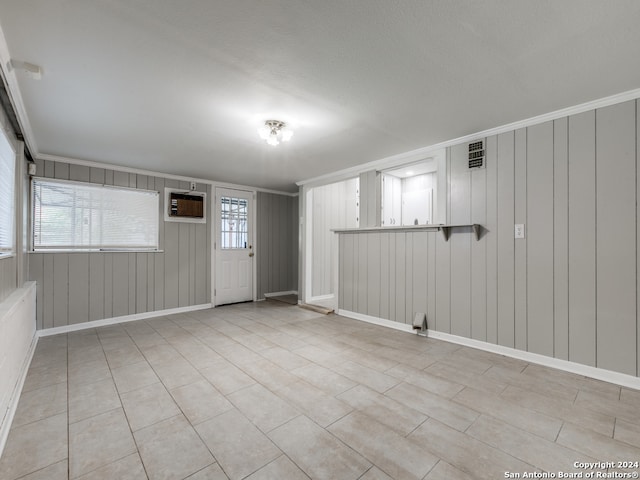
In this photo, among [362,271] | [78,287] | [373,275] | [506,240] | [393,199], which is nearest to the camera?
[506,240]

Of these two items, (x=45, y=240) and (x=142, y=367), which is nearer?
(x=142, y=367)

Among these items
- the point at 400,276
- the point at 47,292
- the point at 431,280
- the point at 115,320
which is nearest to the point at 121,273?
the point at 115,320

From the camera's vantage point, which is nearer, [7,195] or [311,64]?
[311,64]

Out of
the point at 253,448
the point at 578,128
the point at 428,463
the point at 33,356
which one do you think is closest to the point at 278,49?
the point at 253,448

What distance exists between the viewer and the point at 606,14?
1.55 m

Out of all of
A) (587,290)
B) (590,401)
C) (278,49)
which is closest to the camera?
(278,49)

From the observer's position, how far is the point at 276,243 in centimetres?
652

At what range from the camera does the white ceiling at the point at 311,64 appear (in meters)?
1.55

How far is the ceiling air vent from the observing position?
10.5 ft

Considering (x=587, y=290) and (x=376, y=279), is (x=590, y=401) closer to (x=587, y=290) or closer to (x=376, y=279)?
(x=587, y=290)

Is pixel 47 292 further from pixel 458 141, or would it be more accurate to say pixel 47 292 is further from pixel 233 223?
pixel 458 141

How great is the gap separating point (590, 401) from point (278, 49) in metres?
3.27

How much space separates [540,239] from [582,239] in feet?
1.00

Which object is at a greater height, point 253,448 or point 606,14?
point 606,14
